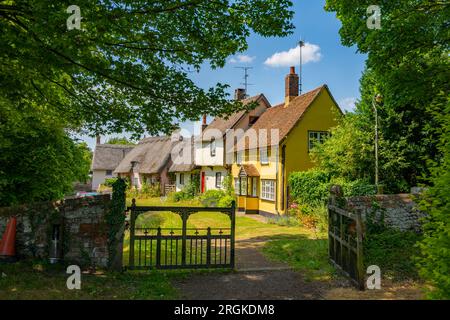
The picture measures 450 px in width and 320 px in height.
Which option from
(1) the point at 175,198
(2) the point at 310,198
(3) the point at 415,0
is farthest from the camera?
(1) the point at 175,198

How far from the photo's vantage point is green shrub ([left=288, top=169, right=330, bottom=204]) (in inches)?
687

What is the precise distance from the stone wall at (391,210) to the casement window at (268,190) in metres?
11.9

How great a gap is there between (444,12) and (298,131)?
12309 mm

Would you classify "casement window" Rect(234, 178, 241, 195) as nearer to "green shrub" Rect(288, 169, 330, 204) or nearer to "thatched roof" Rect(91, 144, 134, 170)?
"green shrub" Rect(288, 169, 330, 204)

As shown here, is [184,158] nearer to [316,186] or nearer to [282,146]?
[282,146]

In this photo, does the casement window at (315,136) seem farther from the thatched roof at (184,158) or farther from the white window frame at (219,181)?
the thatched roof at (184,158)

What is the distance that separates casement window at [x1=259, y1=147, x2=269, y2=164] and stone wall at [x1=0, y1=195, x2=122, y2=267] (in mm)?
16404

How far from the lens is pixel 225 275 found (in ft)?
28.2

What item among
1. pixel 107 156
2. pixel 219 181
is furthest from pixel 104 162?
pixel 219 181

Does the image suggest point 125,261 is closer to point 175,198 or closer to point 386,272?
point 386,272

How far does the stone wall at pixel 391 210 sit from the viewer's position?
1042 cm

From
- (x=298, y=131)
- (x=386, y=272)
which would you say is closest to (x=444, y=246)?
(x=386, y=272)

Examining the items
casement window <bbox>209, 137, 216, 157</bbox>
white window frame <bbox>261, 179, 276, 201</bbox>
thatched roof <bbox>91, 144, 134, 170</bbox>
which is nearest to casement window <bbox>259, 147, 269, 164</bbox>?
white window frame <bbox>261, 179, 276, 201</bbox>
